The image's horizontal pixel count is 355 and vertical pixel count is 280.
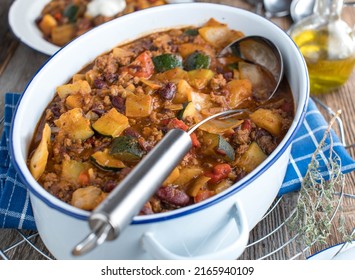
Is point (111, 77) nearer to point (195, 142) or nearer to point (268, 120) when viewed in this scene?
point (195, 142)

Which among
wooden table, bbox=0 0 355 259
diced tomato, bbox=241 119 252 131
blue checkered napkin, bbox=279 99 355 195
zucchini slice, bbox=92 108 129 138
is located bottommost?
wooden table, bbox=0 0 355 259

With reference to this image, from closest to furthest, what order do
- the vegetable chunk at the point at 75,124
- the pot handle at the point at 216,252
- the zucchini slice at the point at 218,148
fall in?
the pot handle at the point at 216,252, the zucchini slice at the point at 218,148, the vegetable chunk at the point at 75,124

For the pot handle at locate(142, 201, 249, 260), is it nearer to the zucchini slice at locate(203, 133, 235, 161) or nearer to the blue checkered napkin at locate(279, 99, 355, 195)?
the zucchini slice at locate(203, 133, 235, 161)

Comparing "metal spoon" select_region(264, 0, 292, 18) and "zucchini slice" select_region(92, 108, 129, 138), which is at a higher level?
"zucchini slice" select_region(92, 108, 129, 138)

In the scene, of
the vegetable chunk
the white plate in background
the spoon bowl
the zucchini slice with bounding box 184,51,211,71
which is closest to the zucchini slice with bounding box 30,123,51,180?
the vegetable chunk

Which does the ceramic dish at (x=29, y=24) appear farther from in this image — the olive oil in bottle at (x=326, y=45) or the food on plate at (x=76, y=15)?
the olive oil in bottle at (x=326, y=45)

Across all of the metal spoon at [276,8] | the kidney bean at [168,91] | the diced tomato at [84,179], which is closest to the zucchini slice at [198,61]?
the kidney bean at [168,91]
